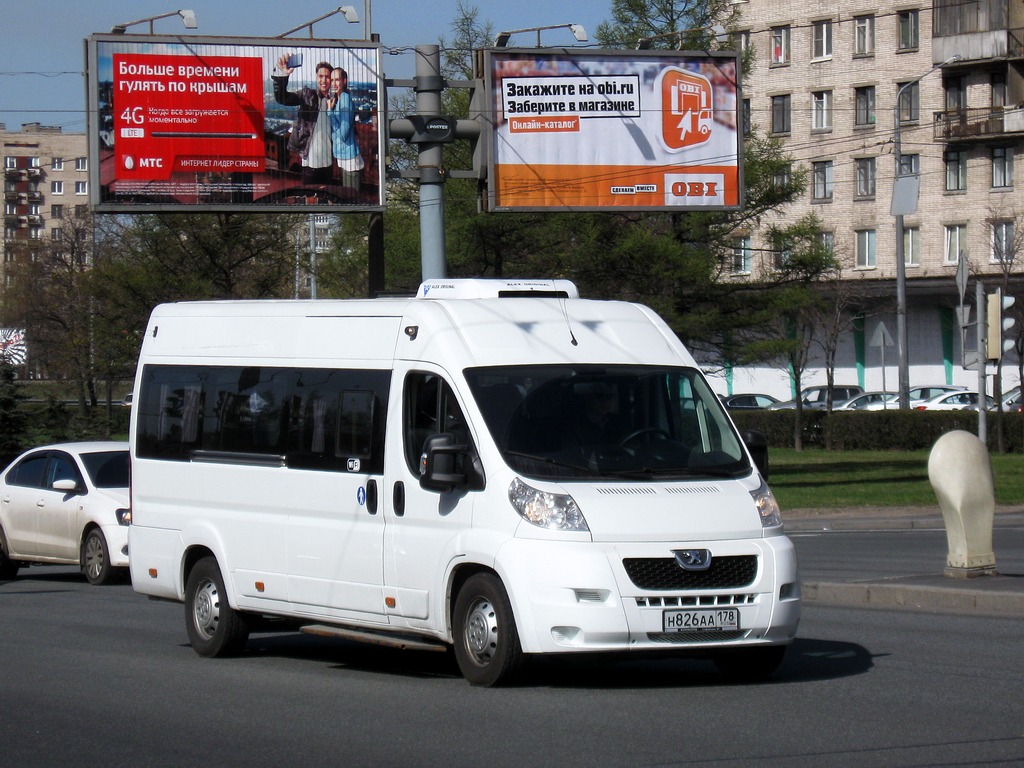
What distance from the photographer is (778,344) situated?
32.6 metres

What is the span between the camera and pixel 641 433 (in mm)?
9047

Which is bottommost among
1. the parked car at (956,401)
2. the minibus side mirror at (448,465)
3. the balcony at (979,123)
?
the parked car at (956,401)

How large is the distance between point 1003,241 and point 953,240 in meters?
7.19

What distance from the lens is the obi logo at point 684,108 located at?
85.9 ft

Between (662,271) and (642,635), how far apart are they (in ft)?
77.5

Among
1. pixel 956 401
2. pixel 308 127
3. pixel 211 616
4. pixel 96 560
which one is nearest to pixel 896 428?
pixel 956 401

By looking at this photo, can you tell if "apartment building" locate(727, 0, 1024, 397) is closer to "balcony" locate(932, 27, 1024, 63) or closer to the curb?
"balcony" locate(932, 27, 1024, 63)

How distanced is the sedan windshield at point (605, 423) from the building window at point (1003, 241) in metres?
45.2

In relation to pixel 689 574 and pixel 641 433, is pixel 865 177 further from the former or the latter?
pixel 689 574

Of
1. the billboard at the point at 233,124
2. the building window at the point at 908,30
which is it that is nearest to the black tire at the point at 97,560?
the billboard at the point at 233,124

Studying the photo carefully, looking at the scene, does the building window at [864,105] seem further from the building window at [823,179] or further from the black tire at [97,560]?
the black tire at [97,560]

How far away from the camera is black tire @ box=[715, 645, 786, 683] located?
8875mm

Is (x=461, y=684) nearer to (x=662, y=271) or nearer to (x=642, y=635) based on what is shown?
(x=642, y=635)

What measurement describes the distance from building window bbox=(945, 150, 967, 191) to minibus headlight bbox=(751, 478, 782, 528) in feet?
187
